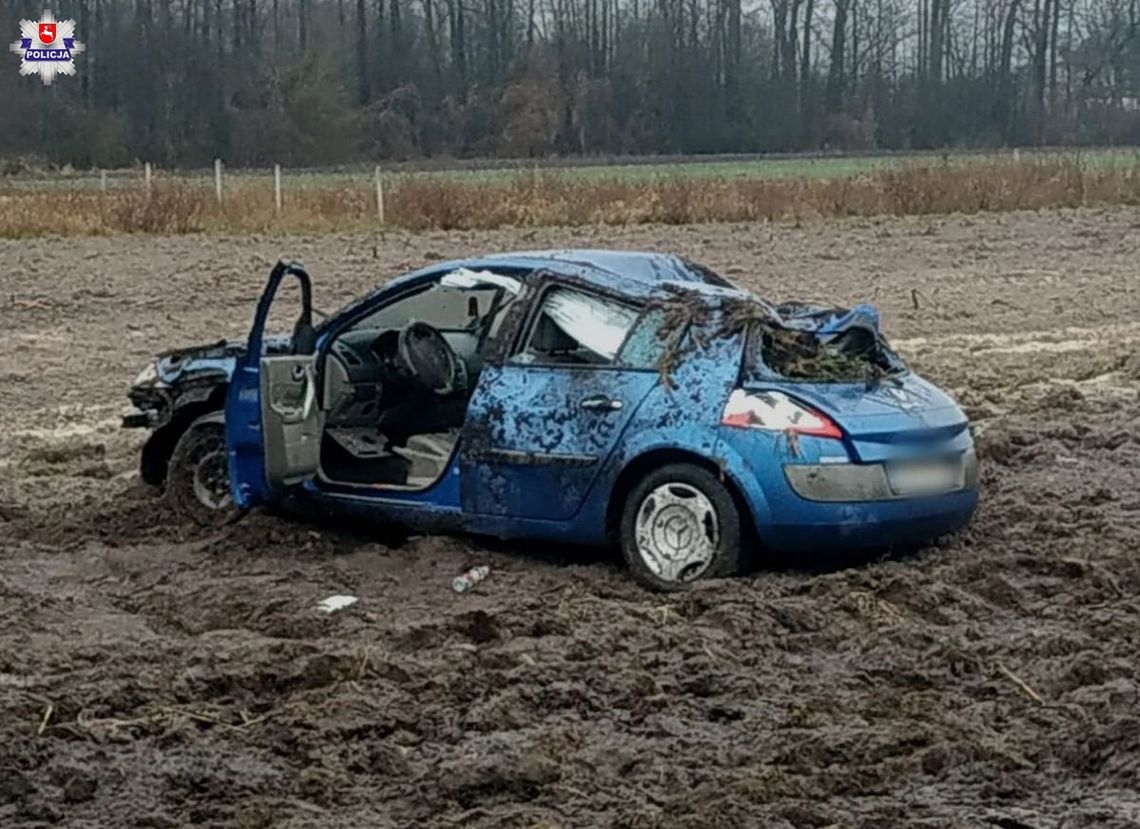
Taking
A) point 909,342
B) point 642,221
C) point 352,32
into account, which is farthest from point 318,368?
point 352,32

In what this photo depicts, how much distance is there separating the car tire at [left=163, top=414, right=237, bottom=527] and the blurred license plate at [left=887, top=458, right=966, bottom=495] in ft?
11.7

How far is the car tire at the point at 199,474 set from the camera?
10.2 m

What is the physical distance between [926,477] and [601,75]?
77.1 metres

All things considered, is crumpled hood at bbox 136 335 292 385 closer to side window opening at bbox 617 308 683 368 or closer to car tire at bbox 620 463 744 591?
side window opening at bbox 617 308 683 368

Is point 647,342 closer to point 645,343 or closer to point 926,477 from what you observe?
point 645,343

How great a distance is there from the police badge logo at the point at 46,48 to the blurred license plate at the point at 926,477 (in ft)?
160

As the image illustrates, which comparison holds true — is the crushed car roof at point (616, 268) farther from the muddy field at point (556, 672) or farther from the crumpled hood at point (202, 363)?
the muddy field at point (556, 672)

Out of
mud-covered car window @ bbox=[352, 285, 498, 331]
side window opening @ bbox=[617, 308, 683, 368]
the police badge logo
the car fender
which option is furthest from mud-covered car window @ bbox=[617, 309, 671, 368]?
the police badge logo

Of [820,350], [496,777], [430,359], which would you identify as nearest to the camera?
[496,777]

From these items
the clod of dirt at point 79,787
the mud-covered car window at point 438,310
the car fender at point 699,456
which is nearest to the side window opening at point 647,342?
the car fender at point 699,456

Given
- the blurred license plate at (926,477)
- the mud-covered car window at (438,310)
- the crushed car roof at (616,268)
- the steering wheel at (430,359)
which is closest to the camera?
the blurred license plate at (926,477)

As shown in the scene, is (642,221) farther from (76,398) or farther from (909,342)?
(76,398)

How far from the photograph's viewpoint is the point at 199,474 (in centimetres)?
1027

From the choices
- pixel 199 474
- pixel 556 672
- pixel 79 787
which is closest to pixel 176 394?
pixel 199 474
